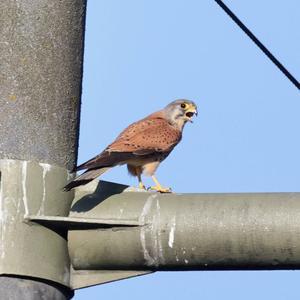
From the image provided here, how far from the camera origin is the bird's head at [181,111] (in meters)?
6.61

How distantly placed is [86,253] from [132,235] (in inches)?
6.6

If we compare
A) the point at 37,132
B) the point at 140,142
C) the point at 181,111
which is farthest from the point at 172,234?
the point at 181,111

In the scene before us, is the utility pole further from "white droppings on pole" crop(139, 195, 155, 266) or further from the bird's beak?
the bird's beak

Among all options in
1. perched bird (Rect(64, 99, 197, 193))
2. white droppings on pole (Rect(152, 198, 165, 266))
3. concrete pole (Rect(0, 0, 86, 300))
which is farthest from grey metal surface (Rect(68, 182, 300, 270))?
perched bird (Rect(64, 99, 197, 193))

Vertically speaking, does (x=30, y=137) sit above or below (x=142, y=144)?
below

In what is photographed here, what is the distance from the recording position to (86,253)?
9.04 feet

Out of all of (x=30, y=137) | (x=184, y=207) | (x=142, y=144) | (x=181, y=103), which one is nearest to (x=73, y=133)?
(x=30, y=137)

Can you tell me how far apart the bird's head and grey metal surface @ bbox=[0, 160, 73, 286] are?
371cm

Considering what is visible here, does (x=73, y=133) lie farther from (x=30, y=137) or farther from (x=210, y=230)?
(x=210, y=230)

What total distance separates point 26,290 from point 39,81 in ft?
2.54

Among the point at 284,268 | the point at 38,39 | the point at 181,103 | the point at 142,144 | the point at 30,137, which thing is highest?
the point at 181,103

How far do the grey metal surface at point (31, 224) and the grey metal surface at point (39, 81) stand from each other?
0.07 meters

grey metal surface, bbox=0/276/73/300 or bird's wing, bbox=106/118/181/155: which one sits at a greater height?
bird's wing, bbox=106/118/181/155

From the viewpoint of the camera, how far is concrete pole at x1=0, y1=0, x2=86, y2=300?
107 inches
